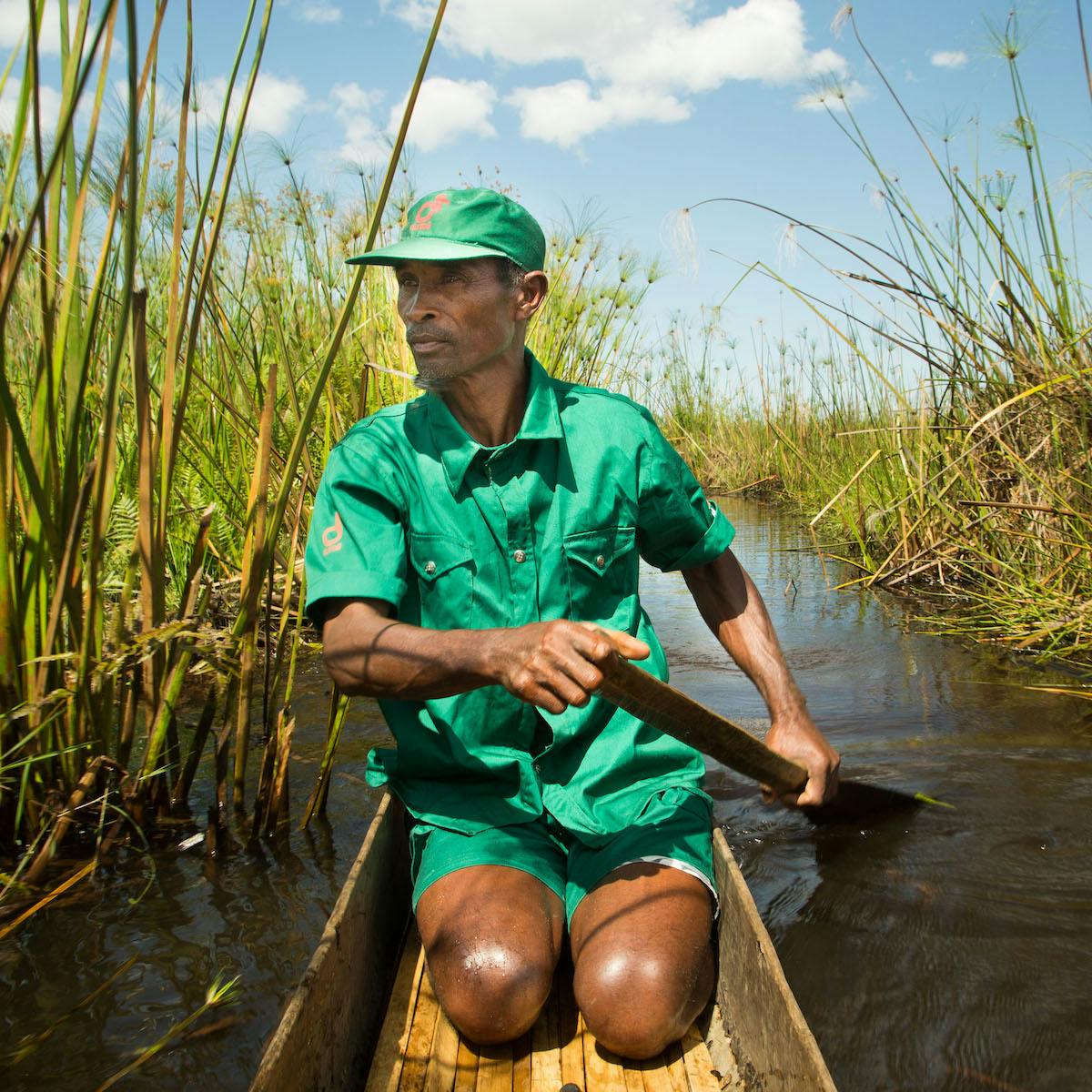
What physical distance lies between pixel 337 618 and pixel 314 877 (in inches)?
32.6

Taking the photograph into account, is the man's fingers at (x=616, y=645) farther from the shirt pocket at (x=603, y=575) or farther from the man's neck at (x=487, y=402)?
the man's neck at (x=487, y=402)

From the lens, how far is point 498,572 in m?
2.04

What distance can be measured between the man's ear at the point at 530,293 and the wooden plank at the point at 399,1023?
128 centimetres

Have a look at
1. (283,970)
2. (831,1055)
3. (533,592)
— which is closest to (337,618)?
(533,592)

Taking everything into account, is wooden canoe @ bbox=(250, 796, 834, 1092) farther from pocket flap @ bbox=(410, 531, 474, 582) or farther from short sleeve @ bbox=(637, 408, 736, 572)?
short sleeve @ bbox=(637, 408, 736, 572)

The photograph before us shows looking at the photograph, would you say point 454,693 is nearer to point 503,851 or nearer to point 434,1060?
point 503,851

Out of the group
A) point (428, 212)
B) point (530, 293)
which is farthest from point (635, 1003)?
point (428, 212)

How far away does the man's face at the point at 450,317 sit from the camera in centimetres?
209

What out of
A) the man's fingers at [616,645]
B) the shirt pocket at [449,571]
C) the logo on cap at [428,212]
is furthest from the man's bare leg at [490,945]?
the logo on cap at [428,212]

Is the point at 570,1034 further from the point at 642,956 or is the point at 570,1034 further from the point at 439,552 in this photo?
the point at 439,552

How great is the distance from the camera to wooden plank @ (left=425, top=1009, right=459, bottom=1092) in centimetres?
161

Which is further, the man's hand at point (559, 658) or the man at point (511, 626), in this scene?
the man at point (511, 626)

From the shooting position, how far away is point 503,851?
1903 mm

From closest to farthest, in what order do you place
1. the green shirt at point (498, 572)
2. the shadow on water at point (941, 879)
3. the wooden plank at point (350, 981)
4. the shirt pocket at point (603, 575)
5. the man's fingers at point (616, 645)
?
the wooden plank at point (350, 981) → the man's fingers at point (616, 645) → the shadow on water at point (941, 879) → the green shirt at point (498, 572) → the shirt pocket at point (603, 575)
